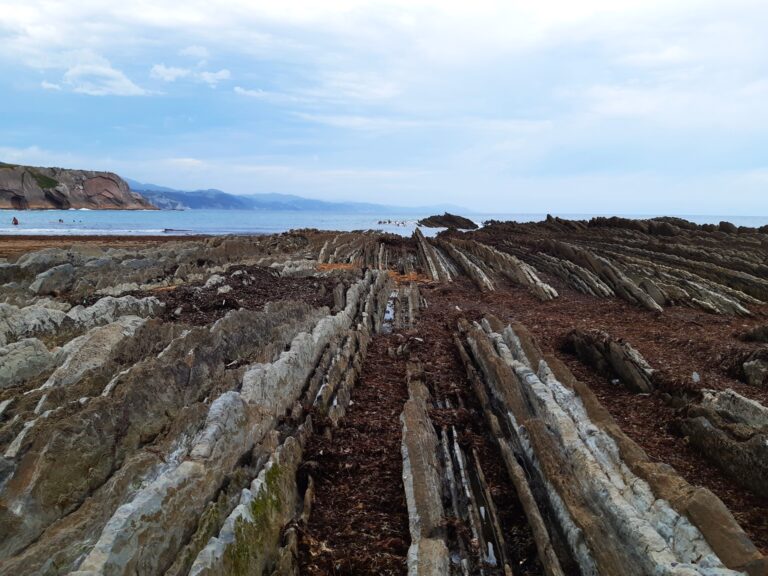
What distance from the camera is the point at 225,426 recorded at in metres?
4.85

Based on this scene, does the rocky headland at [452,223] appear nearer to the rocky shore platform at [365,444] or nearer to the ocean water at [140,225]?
the ocean water at [140,225]

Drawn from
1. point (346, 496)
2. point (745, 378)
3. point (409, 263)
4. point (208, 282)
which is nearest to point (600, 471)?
point (346, 496)

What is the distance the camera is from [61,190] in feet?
393

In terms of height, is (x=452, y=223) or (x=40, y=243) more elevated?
(x=452, y=223)

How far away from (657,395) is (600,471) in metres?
3.64

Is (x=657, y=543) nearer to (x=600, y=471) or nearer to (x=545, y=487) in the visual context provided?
(x=600, y=471)

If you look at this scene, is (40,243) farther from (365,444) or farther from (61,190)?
(61,190)

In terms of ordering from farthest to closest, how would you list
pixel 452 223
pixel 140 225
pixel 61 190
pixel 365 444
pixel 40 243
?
1. pixel 61 190
2. pixel 452 223
3. pixel 140 225
4. pixel 40 243
5. pixel 365 444

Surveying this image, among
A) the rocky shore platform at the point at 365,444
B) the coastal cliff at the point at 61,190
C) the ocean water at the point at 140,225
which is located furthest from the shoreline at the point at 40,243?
the coastal cliff at the point at 61,190

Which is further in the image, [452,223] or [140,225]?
[452,223]

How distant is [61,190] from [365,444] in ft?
457

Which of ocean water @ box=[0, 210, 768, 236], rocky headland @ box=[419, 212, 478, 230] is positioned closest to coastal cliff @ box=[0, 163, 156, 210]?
ocean water @ box=[0, 210, 768, 236]

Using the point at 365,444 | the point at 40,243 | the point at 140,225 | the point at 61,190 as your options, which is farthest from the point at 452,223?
the point at 61,190

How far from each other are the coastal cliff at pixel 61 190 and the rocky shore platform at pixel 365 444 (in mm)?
123178
